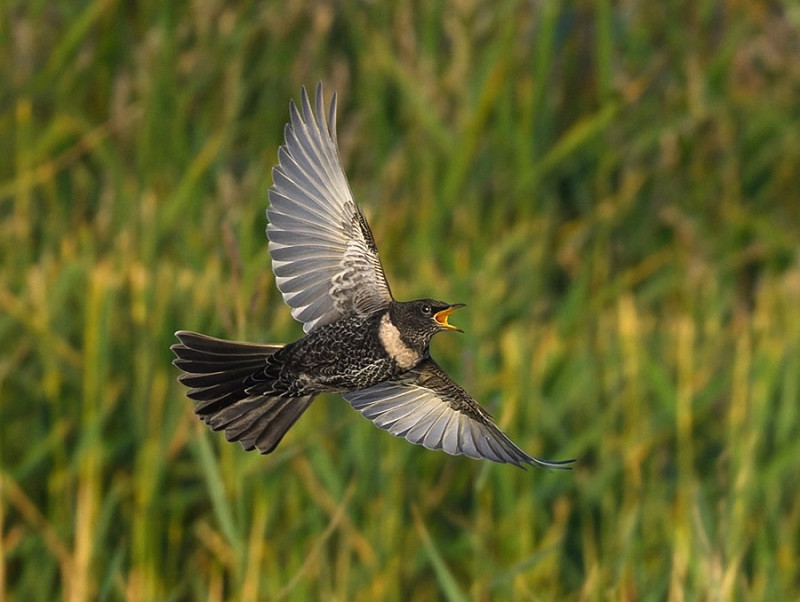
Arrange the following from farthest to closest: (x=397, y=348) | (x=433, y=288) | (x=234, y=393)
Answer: (x=433, y=288) < (x=234, y=393) < (x=397, y=348)

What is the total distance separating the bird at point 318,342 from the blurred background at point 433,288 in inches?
2.9

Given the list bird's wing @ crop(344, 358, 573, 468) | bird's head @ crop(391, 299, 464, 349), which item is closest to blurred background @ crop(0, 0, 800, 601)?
bird's wing @ crop(344, 358, 573, 468)

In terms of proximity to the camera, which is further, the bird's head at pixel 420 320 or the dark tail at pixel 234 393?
the dark tail at pixel 234 393

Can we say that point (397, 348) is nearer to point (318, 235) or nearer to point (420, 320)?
point (420, 320)

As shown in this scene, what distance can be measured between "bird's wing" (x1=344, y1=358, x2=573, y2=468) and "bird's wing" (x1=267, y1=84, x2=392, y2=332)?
0.11 metres

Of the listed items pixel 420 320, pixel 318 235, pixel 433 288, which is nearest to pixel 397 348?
pixel 420 320

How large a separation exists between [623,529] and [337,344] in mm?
1557

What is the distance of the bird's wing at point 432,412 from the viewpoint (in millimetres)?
1792

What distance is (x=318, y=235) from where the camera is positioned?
1.85 m

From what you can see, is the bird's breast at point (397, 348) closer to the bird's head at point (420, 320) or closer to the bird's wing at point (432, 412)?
the bird's head at point (420, 320)

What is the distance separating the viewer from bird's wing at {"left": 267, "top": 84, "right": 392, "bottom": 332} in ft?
5.93

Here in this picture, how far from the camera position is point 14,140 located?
14.3ft

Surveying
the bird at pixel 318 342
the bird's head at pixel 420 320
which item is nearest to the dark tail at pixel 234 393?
the bird at pixel 318 342

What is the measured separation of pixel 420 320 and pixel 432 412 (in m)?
0.23
